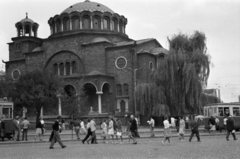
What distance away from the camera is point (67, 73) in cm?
5247

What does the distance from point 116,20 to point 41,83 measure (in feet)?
60.0

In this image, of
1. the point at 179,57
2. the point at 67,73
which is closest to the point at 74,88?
the point at 67,73

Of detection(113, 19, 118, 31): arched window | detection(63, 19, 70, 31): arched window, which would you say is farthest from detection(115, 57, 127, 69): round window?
detection(63, 19, 70, 31): arched window

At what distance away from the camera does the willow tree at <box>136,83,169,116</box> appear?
118ft

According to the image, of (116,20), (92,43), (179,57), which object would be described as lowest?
(179,57)

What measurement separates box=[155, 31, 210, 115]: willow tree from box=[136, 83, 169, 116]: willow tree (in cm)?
58

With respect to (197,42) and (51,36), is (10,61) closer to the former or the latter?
(51,36)

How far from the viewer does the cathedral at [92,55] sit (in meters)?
48.2

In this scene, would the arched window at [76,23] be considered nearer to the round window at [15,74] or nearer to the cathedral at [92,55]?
the cathedral at [92,55]

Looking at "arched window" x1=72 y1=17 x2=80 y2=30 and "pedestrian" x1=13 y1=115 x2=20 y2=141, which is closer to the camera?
"pedestrian" x1=13 y1=115 x2=20 y2=141

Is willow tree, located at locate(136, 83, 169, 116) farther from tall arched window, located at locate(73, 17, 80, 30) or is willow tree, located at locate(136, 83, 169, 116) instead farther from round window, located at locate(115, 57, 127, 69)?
tall arched window, located at locate(73, 17, 80, 30)

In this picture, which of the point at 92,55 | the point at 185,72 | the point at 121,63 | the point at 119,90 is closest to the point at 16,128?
the point at 185,72

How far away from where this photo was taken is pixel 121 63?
1934 inches

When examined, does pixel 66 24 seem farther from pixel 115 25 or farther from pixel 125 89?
pixel 125 89
